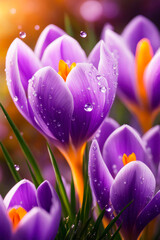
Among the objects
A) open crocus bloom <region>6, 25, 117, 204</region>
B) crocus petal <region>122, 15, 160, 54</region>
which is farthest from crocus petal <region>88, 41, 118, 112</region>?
crocus petal <region>122, 15, 160, 54</region>

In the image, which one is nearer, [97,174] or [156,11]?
[97,174]

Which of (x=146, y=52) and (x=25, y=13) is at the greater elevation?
(x=25, y=13)

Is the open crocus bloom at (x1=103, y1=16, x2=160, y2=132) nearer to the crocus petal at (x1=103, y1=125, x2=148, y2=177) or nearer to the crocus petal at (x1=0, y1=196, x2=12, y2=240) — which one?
the crocus petal at (x1=103, y1=125, x2=148, y2=177)

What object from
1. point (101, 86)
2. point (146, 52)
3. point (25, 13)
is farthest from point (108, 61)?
point (25, 13)

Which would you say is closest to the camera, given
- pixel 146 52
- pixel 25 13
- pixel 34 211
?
pixel 34 211

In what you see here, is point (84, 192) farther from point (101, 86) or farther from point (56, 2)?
point (56, 2)

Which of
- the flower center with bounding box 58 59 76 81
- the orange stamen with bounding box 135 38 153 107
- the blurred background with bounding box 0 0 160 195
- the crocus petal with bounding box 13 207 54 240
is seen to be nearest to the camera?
the crocus petal with bounding box 13 207 54 240
